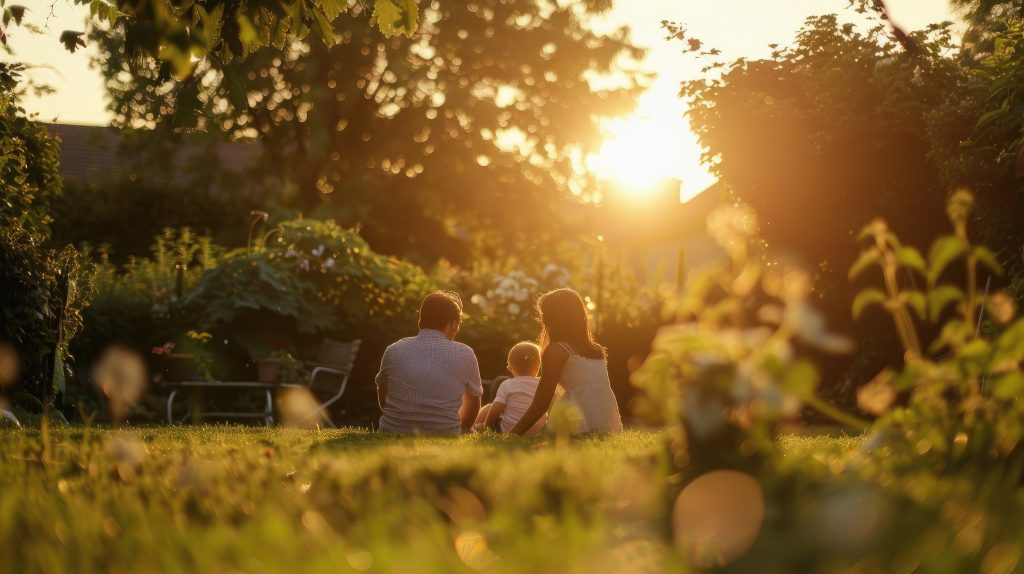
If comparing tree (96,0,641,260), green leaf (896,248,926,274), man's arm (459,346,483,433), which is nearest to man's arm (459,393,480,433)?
man's arm (459,346,483,433)

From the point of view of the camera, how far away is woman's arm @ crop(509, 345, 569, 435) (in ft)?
20.9

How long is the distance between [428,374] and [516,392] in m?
0.91

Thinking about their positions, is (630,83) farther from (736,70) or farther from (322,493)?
(322,493)

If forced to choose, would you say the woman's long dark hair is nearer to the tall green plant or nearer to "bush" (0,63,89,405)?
the tall green plant

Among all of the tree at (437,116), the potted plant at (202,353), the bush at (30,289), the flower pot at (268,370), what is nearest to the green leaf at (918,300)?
the bush at (30,289)

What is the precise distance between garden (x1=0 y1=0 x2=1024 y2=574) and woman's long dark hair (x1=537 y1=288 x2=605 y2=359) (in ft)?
0.21

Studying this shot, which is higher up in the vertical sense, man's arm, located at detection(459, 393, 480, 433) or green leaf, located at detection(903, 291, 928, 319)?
green leaf, located at detection(903, 291, 928, 319)

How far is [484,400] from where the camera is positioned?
506 inches

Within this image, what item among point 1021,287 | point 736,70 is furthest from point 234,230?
point 1021,287

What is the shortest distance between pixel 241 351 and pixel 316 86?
13.4 metres

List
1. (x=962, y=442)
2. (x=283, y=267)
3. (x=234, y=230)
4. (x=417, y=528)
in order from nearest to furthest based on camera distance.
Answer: (x=417, y=528) < (x=962, y=442) < (x=283, y=267) < (x=234, y=230)

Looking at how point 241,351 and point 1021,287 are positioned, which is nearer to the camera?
point 1021,287

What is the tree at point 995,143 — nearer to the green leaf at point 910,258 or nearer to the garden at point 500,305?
the garden at point 500,305

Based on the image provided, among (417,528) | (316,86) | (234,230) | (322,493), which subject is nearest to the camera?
(417,528)
